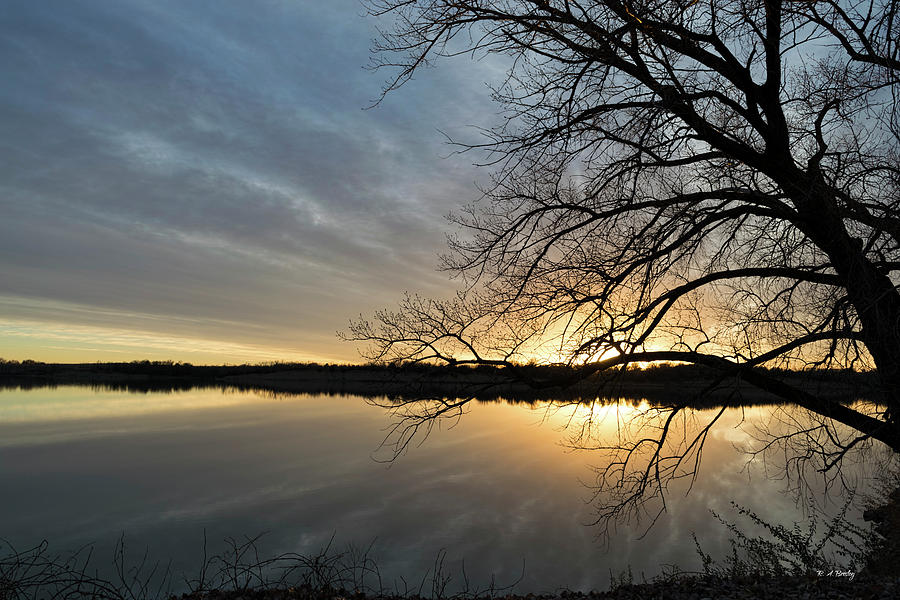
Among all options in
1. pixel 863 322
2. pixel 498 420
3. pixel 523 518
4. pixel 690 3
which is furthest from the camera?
pixel 498 420

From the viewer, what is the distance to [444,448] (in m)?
25.9

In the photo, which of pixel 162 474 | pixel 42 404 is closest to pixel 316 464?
pixel 162 474

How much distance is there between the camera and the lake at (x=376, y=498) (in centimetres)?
1118

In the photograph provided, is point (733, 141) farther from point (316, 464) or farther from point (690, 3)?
point (316, 464)

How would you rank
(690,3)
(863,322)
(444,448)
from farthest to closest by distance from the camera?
(444,448)
(863,322)
(690,3)

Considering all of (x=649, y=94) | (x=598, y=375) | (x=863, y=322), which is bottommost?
(x=598, y=375)

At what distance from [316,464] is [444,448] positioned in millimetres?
6736

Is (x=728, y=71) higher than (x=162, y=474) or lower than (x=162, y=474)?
higher

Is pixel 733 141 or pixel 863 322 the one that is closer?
pixel 863 322

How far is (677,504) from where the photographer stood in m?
16.3

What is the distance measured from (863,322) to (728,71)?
329cm

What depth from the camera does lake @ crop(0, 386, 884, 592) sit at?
440 inches

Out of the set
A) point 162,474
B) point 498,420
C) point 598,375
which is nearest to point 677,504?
point 598,375

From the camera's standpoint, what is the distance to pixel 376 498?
16.1 m
